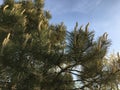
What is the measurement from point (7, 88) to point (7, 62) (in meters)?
0.87

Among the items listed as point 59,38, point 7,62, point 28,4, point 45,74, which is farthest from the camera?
point 28,4

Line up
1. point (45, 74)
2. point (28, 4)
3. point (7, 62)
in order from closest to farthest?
point (7, 62) < point (45, 74) < point (28, 4)

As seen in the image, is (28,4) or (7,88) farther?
(28,4)

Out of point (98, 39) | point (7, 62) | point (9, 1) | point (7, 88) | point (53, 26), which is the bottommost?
point (7, 88)

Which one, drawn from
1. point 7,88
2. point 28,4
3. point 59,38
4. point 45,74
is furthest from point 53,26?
point 7,88

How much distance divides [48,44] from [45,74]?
1.00 metres

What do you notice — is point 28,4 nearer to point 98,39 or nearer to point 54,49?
point 54,49

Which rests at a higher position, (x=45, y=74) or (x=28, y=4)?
(x=28, y=4)

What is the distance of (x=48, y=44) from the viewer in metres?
10.2

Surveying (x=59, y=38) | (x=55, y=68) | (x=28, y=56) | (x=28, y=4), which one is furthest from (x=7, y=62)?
(x=28, y=4)

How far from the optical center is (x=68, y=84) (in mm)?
10648

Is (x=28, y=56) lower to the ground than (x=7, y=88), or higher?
higher

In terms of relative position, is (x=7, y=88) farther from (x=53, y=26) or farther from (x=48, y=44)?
(x=53, y=26)

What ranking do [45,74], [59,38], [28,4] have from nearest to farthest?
[45,74], [59,38], [28,4]
